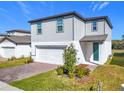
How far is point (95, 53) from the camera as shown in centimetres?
1748

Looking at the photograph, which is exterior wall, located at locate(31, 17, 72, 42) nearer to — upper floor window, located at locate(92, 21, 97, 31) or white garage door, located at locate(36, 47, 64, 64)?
white garage door, located at locate(36, 47, 64, 64)

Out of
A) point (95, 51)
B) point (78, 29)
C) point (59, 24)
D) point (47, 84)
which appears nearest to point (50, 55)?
point (59, 24)

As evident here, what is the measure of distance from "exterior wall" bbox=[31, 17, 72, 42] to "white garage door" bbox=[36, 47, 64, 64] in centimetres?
133

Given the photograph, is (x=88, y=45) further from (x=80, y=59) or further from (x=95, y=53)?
(x=80, y=59)

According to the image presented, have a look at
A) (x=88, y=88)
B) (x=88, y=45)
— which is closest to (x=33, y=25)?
(x=88, y=45)

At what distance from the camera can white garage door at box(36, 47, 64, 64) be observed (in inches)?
653

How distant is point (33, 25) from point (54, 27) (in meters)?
4.07

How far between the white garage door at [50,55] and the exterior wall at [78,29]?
8.57 ft

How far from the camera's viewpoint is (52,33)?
16609 millimetres

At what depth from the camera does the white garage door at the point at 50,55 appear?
16.6 meters

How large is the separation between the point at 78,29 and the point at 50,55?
5077 mm

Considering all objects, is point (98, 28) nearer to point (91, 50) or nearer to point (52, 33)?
point (91, 50)

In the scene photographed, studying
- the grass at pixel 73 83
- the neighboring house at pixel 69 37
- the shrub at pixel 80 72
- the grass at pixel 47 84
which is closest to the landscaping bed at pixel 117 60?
the neighboring house at pixel 69 37

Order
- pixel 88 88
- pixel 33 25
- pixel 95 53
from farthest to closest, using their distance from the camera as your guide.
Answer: pixel 33 25
pixel 95 53
pixel 88 88
